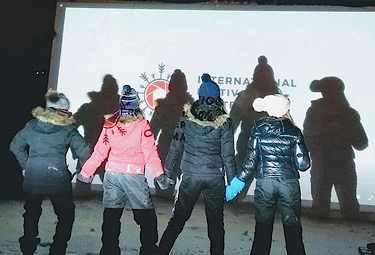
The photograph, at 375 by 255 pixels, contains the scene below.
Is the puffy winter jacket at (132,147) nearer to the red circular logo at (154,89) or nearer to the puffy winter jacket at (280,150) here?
the puffy winter jacket at (280,150)

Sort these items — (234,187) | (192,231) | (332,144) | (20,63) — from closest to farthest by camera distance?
(234,187)
(192,231)
(332,144)
(20,63)

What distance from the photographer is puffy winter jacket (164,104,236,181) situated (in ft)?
11.3

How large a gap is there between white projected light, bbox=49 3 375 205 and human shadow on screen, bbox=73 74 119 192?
0.28 feet

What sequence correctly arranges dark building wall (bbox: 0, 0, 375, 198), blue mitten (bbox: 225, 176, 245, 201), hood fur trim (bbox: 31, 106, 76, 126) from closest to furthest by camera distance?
1. blue mitten (bbox: 225, 176, 245, 201)
2. hood fur trim (bbox: 31, 106, 76, 126)
3. dark building wall (bbox: 0, 0, 375, 198)

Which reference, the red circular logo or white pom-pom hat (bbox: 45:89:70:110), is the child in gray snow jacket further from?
the red circular logo

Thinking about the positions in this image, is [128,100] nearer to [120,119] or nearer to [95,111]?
[120,119]

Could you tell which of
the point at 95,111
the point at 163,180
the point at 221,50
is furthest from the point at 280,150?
the point at 95,111

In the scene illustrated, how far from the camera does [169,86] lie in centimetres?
504

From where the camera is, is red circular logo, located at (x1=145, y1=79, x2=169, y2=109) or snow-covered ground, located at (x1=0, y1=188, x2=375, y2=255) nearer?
snow-covered ground, located at (x1=0, y1=188, x2=375, y2=255)

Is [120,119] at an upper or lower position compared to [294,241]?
upper

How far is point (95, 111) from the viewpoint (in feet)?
17.1

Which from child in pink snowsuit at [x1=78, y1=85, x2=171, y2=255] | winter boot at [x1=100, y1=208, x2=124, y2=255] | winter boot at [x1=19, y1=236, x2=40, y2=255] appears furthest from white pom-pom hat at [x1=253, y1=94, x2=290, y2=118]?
winter boot at [x1=19, y1=236, x2=40, y2=255]

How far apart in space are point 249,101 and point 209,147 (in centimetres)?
156

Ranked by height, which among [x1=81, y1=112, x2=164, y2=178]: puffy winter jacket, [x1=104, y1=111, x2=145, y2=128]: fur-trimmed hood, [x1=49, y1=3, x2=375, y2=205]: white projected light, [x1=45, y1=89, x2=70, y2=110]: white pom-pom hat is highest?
[x1=49, y1=3, x2=375, y2=205]: white projected light
